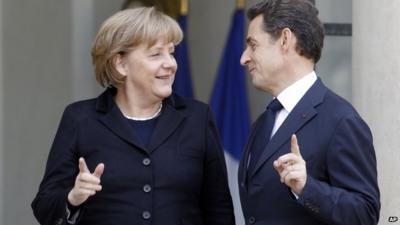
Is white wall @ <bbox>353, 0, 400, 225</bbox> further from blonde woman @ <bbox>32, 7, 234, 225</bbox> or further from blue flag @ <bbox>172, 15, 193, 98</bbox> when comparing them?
blue flag @ <bbox>172, 15, 193, 98</bbox>

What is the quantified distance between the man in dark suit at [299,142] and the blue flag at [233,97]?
3286mm

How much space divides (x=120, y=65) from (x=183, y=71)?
3197 millimetres

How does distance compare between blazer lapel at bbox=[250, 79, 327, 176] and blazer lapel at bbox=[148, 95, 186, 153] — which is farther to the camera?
blazer lapel at bbox=[148, 95, 186, 153]

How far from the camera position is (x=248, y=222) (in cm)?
329

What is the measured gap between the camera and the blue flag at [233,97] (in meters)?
6.74

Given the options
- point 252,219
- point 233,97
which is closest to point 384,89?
point 252,219

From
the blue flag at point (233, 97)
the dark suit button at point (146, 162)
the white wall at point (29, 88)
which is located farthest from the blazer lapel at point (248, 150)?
the blue flag at point (233, 97)

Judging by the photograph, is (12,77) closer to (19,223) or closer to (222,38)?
(19,223)

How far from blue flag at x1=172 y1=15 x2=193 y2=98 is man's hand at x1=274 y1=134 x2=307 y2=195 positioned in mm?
3956

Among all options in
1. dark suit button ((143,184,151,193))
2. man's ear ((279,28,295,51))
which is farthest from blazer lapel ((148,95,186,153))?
man's ear ((279,28,295,51))

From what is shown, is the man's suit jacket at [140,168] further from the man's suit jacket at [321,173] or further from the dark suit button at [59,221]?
the man's suit jacket at [321,173]

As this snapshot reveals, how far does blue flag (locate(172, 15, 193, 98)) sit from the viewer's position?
6828 millimetres

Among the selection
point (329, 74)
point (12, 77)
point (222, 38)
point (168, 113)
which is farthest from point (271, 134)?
point (222, 38)

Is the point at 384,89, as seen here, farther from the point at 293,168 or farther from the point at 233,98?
the point at 233,98
